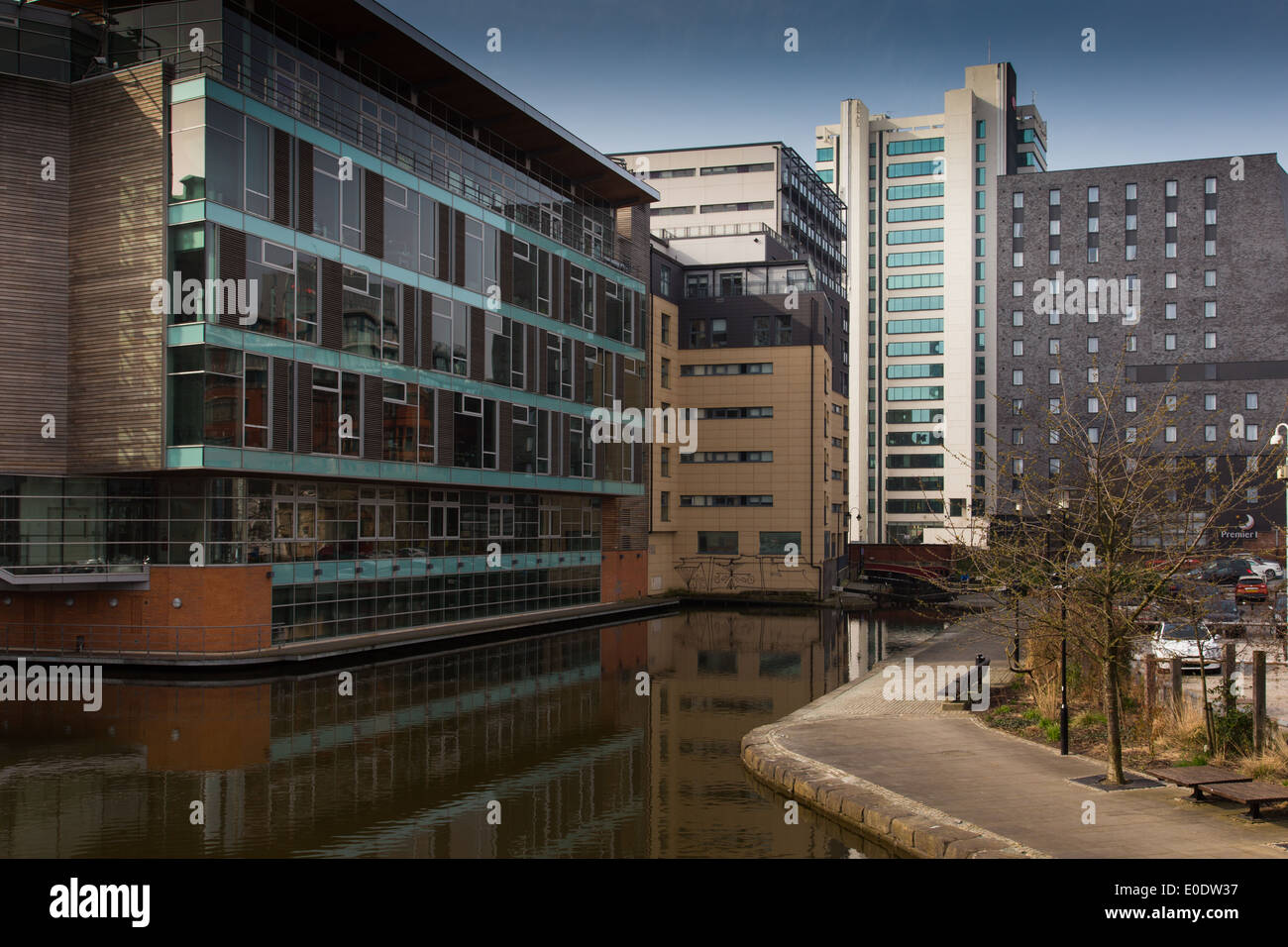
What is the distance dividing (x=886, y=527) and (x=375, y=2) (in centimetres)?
8159

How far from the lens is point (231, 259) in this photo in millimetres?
28359

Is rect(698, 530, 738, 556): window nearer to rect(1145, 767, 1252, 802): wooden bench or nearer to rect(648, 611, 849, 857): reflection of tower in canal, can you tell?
rect(648, 611, 849, 857): reflection of tower in canal

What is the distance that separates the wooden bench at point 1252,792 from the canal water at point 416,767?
396 centimetres

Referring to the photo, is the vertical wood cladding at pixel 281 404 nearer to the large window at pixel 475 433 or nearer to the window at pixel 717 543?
the large window at pixel 475 433

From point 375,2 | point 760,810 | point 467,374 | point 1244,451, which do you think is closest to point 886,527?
point 1244,451

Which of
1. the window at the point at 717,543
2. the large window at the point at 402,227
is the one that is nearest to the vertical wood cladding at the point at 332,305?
the large window at the point at 402,227

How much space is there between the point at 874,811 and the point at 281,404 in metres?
21.1

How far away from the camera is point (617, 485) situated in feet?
159

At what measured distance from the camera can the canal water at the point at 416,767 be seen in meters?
13.6

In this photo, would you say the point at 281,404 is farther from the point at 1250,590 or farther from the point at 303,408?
the point at 1250,590

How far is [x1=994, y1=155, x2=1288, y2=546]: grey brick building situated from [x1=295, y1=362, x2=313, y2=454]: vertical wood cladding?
68.1 metres

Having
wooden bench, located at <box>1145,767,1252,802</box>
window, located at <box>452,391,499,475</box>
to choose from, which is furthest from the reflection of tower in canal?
window, located at <box>452,391,499,475</box>

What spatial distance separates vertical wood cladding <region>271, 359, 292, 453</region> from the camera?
29500 millimetres

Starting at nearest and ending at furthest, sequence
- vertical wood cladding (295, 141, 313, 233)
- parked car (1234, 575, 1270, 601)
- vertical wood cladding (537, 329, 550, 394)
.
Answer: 1. vertical wood cladding (295, 141, 313, 233)
2. vertical wood cladding (537, 329, 550, 394)
3. parked car (1234, 575, 1270, 601)
